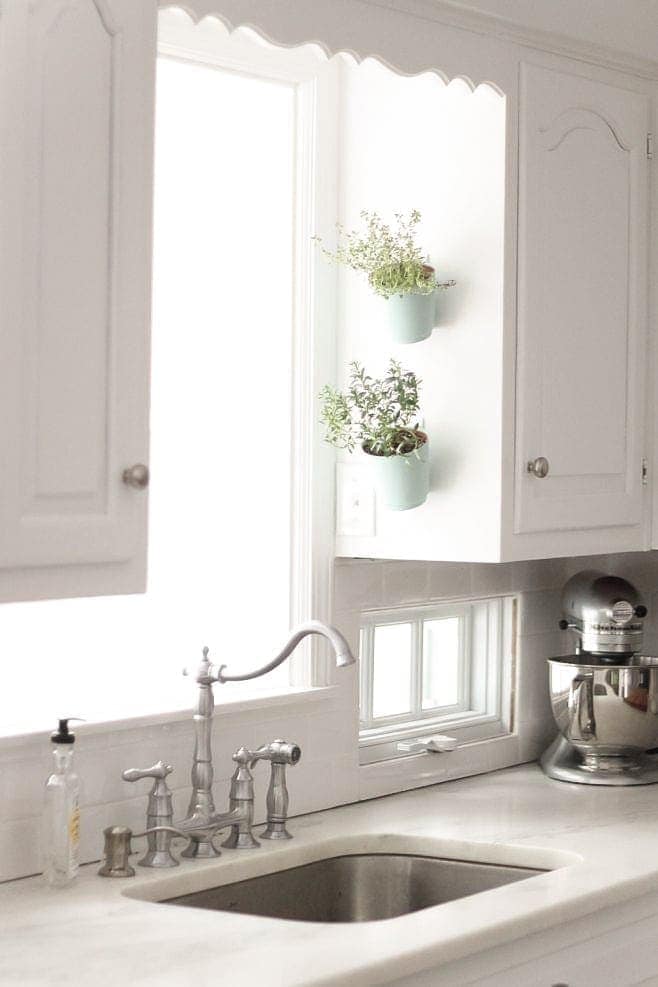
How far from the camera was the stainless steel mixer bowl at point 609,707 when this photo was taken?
3.16 m

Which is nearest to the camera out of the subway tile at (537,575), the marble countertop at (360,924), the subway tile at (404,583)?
the marble countertop at (360,924)

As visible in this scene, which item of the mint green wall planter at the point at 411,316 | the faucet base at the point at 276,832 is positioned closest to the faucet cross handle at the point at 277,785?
the faucet base at the point at 276,832

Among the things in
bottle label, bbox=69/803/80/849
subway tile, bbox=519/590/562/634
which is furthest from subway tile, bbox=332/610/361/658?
bottle label, bbox=69/803/80/849

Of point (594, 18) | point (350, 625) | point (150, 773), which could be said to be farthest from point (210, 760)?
point (594, 18)

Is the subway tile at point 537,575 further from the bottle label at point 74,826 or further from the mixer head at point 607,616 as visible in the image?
the bottle label at point 74,826

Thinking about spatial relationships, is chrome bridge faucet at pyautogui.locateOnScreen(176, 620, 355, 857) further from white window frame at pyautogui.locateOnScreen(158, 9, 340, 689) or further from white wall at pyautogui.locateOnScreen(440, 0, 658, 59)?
white wall at pyautogui.locateOnScreen(440, 0, 658, 59)

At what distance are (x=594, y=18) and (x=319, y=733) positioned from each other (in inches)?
61.1

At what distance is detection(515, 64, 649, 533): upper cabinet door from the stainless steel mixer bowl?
0.34 metres

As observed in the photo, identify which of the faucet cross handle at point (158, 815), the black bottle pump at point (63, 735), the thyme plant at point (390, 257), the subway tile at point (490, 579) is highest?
the thyme plant at point (390, 257)

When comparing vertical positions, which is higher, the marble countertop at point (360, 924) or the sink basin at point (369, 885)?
the marble countertop at point (360, 924)

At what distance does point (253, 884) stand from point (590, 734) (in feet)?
3.18

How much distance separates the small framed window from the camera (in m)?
3.15

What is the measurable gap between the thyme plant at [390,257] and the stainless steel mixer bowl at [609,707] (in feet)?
3.07

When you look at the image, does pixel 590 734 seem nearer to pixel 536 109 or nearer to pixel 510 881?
pixel 510 881
